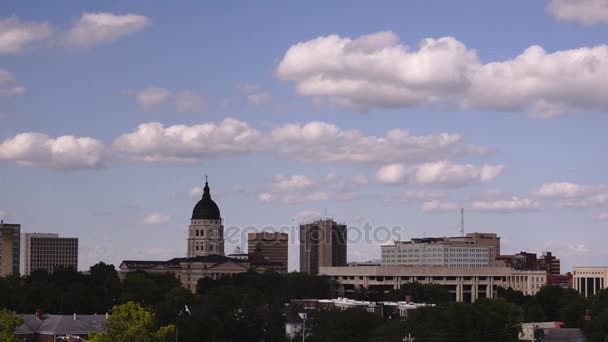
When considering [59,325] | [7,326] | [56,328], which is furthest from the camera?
[59,325]

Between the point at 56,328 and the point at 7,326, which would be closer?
the point at 7,326

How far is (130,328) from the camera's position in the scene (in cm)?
9788

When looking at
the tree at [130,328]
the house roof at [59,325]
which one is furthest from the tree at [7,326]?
the house roof at [59,325]

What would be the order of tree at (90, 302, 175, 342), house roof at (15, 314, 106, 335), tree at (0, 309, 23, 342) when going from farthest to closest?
house roof at (15, 314, 106, 335)
tree at (90, 302, 175, 342)
tree at (0, 309, 23, 342)

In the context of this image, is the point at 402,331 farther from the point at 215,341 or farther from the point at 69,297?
the point at 69,297

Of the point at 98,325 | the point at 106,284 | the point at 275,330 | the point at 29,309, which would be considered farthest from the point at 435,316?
the point at 106,284

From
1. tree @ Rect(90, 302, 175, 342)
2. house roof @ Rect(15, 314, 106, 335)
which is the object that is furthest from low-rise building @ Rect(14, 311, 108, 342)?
tree @ Rect(90, 302, 175, 342)

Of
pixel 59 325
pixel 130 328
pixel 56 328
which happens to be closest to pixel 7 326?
pixel 130 328

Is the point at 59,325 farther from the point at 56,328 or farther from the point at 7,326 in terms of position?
the point at 7,326

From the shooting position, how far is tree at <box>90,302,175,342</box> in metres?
97.4

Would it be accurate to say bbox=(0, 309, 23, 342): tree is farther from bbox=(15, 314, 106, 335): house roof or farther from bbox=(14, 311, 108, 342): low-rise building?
bbox=(15, 314, 106, 335): house roof

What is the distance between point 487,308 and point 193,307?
37688 millimetres

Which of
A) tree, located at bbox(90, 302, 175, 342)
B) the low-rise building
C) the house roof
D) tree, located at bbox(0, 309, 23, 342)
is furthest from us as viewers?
the house roof

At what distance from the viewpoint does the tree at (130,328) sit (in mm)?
97387
